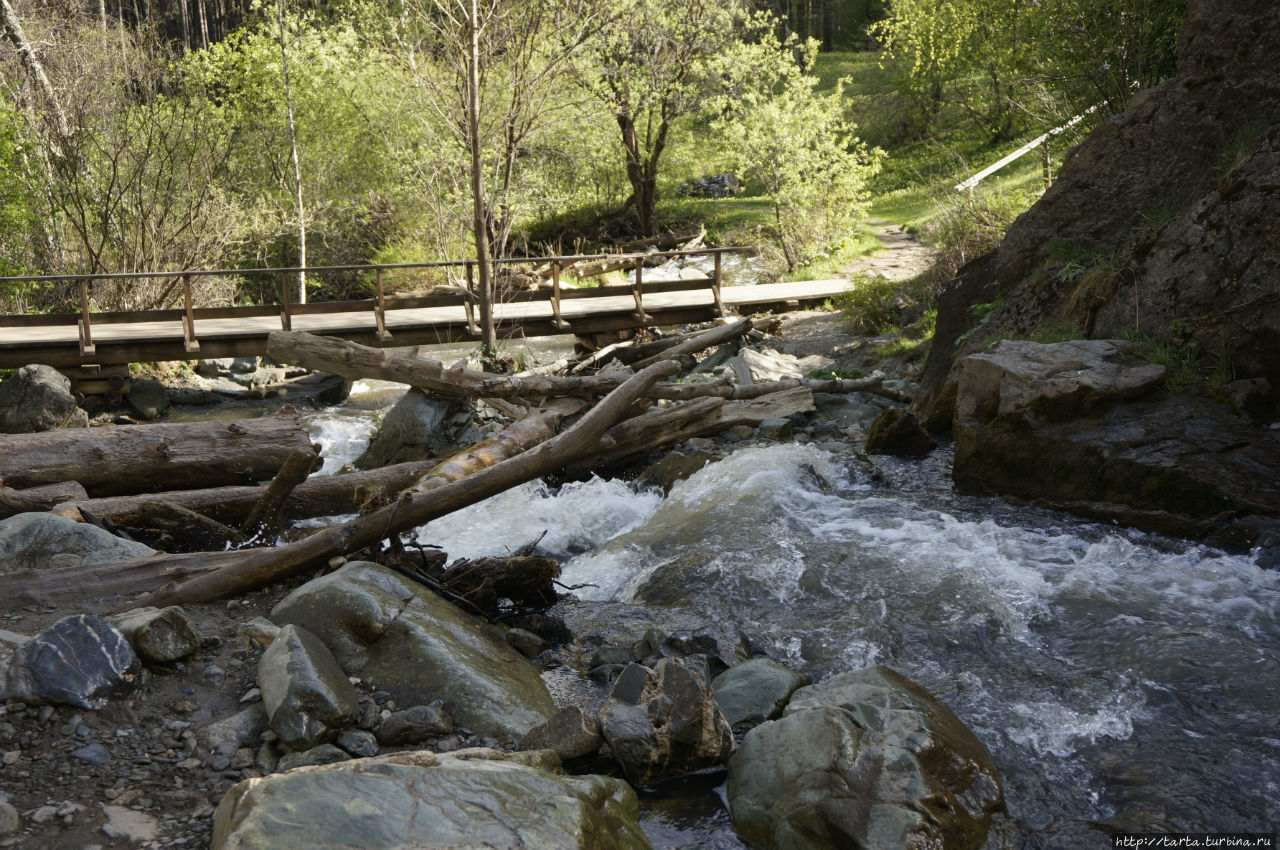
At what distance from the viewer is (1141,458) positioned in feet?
22.1

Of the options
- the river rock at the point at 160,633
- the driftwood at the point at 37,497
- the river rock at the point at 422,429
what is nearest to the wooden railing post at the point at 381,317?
the river rock at the point at 422,429

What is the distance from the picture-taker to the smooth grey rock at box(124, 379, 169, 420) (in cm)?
1459

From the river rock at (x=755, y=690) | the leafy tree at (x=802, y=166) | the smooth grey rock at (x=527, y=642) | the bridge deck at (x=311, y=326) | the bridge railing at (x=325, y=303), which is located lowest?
the smooth grey rock at (x=527, y=642)

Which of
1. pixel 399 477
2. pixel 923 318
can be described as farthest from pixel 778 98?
pixel 399 477

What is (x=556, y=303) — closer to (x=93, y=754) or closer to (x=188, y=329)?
(x=188, y=329)

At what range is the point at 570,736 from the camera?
3980 millimetres

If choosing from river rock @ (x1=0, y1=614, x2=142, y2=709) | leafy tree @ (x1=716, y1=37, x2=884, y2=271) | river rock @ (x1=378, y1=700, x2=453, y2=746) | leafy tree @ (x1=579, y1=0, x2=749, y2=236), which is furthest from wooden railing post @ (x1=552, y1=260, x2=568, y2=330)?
river rock @ (x1=378, y1=700, x2=453, y2=746)

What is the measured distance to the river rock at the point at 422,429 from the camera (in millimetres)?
9836

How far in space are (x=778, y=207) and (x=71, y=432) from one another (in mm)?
16674

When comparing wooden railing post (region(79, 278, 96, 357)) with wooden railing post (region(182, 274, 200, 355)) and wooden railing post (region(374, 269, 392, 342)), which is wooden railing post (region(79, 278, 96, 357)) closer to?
wooden railing post (region(182, 274, 200, 355))

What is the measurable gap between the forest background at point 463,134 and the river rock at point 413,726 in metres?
8.51

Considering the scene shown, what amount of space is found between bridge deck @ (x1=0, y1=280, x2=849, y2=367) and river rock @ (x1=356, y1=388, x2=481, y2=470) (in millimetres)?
3878

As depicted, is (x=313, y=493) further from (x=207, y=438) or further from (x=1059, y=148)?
(x=1059, y=148)

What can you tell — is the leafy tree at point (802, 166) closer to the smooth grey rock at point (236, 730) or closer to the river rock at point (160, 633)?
the river rock at point (160, 633)
